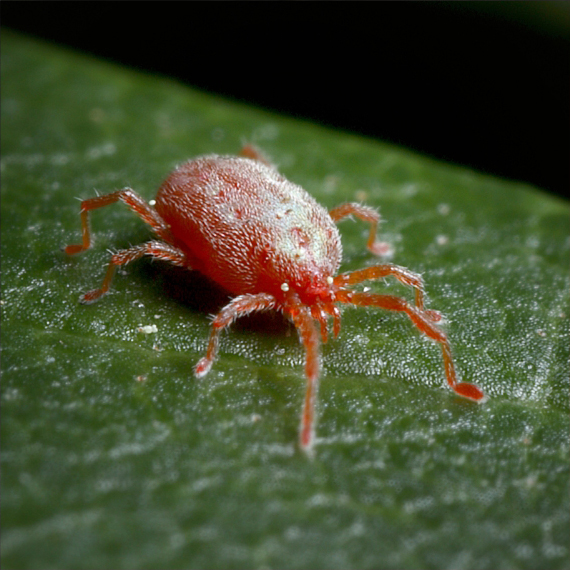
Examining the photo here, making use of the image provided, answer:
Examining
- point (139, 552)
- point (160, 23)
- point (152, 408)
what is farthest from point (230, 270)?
point (160, 23)

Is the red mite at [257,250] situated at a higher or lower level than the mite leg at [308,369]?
higher

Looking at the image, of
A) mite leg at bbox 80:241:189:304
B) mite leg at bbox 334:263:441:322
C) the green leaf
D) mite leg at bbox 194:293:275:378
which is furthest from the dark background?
mite leg at bbox 194:293:275:378

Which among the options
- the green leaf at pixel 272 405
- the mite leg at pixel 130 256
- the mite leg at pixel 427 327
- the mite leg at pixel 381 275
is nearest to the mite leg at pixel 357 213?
the green leaf at pixel 272 405

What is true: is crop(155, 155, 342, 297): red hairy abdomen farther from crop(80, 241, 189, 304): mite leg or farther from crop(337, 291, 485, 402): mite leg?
crop(337, 291, 485, 402): mite leg

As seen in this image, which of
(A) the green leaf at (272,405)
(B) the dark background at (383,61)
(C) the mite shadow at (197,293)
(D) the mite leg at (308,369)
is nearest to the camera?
(A) the green leaf at (272,405)

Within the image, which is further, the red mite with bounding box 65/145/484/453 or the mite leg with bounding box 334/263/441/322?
the mite leg with bounding box 334/263/441/322

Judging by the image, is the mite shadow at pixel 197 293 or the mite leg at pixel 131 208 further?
the mite leg at pixel 131 208

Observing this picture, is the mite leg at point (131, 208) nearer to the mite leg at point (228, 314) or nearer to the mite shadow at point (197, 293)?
the mite shadow at point (197, 293)

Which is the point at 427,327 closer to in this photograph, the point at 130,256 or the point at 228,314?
the point at 228,314
